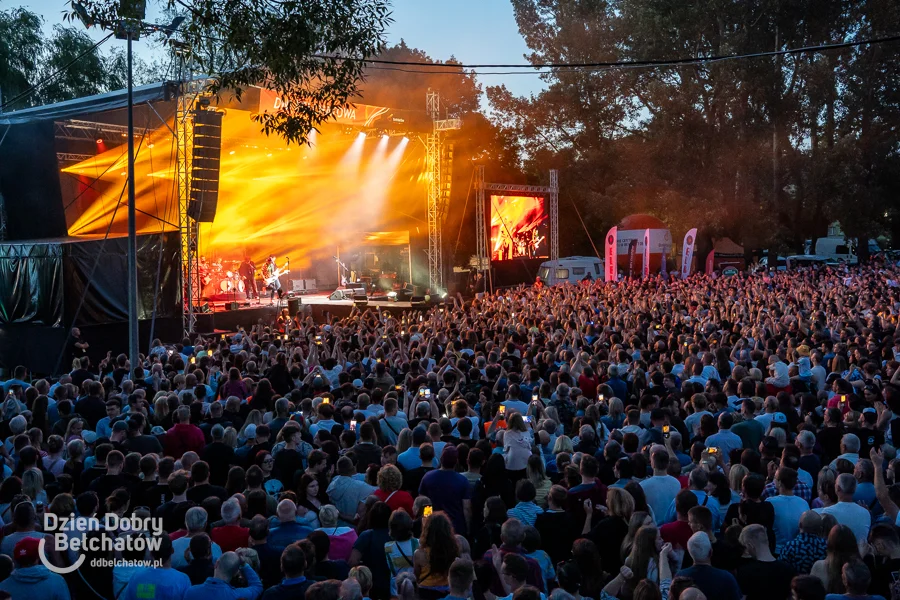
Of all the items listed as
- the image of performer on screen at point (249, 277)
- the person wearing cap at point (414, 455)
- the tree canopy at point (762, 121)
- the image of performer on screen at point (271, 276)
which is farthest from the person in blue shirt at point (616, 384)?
the tree canopy at point (762, 121)

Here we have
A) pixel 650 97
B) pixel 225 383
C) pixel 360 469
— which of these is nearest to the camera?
pixel 360 469

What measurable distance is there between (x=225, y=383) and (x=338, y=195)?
19138 millimetres

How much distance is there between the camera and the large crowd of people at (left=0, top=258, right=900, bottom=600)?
406cm

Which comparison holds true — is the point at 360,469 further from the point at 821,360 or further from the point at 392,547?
the point at 821,360

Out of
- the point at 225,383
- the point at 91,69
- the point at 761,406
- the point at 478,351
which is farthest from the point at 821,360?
the point at 91,69

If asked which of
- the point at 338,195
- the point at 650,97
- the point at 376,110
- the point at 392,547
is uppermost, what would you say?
the point at 650,97

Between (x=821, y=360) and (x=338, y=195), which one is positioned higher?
(x=338, y=195)

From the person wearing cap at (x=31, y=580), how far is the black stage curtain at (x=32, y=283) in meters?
13.2

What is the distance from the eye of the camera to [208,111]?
658 inches

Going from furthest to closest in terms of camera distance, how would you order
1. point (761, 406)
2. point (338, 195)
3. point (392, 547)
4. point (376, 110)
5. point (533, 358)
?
point (338, 195) < point (376, 110) < point (533, 358) < point (761, 406) < point (392, 547)

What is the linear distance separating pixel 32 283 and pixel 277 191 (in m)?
11.1

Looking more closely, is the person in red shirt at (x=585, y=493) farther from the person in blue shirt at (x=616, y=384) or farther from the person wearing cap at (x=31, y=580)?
the person in blue shirt at (x=616, y=384)

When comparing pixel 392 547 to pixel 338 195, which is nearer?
pixel 392 547

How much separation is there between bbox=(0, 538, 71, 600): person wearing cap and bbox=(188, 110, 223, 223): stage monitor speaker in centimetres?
1305
